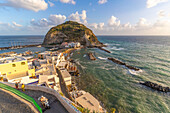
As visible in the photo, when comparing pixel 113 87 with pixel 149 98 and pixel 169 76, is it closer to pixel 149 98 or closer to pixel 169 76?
pixel 149 98

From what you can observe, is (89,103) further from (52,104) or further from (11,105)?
(11,105)

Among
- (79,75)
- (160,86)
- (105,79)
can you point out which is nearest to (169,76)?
(160,86)

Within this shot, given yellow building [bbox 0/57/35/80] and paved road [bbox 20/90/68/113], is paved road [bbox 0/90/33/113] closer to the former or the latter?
paved road [bbox 20/90/68/113]

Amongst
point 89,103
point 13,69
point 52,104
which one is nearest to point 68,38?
point 13,69

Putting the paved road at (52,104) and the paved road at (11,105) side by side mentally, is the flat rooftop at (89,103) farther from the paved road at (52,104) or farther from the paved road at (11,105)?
the paved road at (11,105)

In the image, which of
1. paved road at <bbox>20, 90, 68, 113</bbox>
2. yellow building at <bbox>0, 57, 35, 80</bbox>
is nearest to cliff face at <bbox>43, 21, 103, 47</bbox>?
yellow building at <bbox>0, 57, 35, 80</bbox>

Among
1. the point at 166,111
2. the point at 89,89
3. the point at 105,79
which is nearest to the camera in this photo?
the point at 166,111

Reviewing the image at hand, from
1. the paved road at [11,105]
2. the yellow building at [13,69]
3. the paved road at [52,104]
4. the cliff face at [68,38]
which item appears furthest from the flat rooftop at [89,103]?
the cliff face at [68,38]

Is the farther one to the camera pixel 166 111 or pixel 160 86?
pixel 160 86
